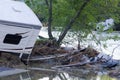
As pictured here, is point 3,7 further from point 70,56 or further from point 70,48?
point 70,48

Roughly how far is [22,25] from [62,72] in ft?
8.13

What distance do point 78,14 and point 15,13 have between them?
4972 millimetres

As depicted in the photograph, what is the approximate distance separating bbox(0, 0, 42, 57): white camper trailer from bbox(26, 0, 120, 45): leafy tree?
4085mm

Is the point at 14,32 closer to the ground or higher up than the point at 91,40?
higher up

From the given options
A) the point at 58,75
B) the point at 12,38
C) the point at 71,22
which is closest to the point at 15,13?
the point at 12,38

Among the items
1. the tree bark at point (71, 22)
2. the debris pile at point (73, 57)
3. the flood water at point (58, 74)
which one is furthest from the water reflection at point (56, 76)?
the tree bark at point (71, 22)

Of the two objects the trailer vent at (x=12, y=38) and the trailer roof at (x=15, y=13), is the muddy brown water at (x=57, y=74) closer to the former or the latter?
the trailer vent at (x=12, y=38)

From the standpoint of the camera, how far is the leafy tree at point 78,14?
2053cm

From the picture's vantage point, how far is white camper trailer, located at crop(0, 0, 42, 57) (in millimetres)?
15641

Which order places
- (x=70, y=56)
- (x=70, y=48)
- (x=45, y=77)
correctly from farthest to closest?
(x=70, y=48) < (x=70, y=56) < (x=45, y=77)

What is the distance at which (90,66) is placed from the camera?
1794 centimetres

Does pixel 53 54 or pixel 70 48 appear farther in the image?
pixel 70 48

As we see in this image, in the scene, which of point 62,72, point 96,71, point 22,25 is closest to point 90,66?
point 96,71

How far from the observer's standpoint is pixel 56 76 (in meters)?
14.6
